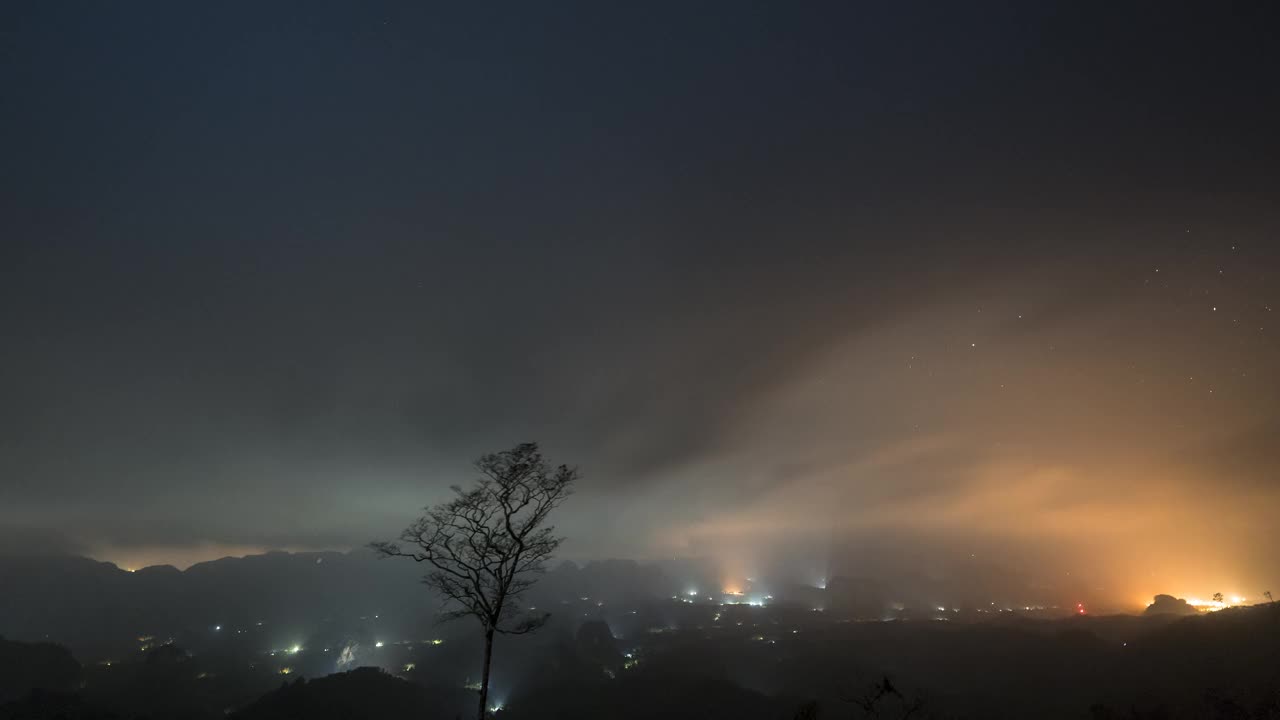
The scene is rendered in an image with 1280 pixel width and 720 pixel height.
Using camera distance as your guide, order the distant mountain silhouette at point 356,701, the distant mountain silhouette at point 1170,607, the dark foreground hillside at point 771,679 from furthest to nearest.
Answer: the distant mountain silhouette at point 1170,607
the dark foreground hillside at point 771,679
the distant mountain silhouette at point 356,701

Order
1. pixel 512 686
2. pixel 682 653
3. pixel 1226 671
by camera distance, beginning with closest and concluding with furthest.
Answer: pixel 1226 671
pixel 512 686
pixel 682 653

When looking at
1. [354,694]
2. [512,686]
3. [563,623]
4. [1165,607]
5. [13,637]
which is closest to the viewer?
[354,694]

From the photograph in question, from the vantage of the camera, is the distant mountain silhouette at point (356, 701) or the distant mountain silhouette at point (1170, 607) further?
the distant mountain silhouette at point (1170, 607)

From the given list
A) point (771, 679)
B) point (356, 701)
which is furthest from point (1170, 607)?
point (356, 701)

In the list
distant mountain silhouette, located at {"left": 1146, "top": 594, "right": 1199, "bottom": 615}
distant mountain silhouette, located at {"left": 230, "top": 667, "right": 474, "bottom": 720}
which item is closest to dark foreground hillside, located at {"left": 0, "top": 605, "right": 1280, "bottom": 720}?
distant mountain silhouette, located at {"left": 230, "top": 667, "right": 474, "bottom": 720}

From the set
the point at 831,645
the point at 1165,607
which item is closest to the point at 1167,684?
the point at 831,645

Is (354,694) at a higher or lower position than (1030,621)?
higher

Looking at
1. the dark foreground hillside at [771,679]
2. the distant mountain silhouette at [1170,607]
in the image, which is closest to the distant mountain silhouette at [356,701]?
the dark foreground hillside at [771,679]

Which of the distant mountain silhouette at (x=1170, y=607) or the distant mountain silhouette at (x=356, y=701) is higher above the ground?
the distant mountain silhouette at (x=356, y=701)

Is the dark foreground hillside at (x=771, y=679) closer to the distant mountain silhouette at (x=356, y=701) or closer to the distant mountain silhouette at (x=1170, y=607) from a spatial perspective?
the distant mountain silhouette at (x=356, y=701)

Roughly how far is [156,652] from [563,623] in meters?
120

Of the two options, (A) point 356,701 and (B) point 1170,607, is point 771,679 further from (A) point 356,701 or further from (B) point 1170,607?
(B) point 1170,607

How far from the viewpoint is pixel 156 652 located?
4862 inches

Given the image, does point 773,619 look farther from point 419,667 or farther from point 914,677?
point 419,667
